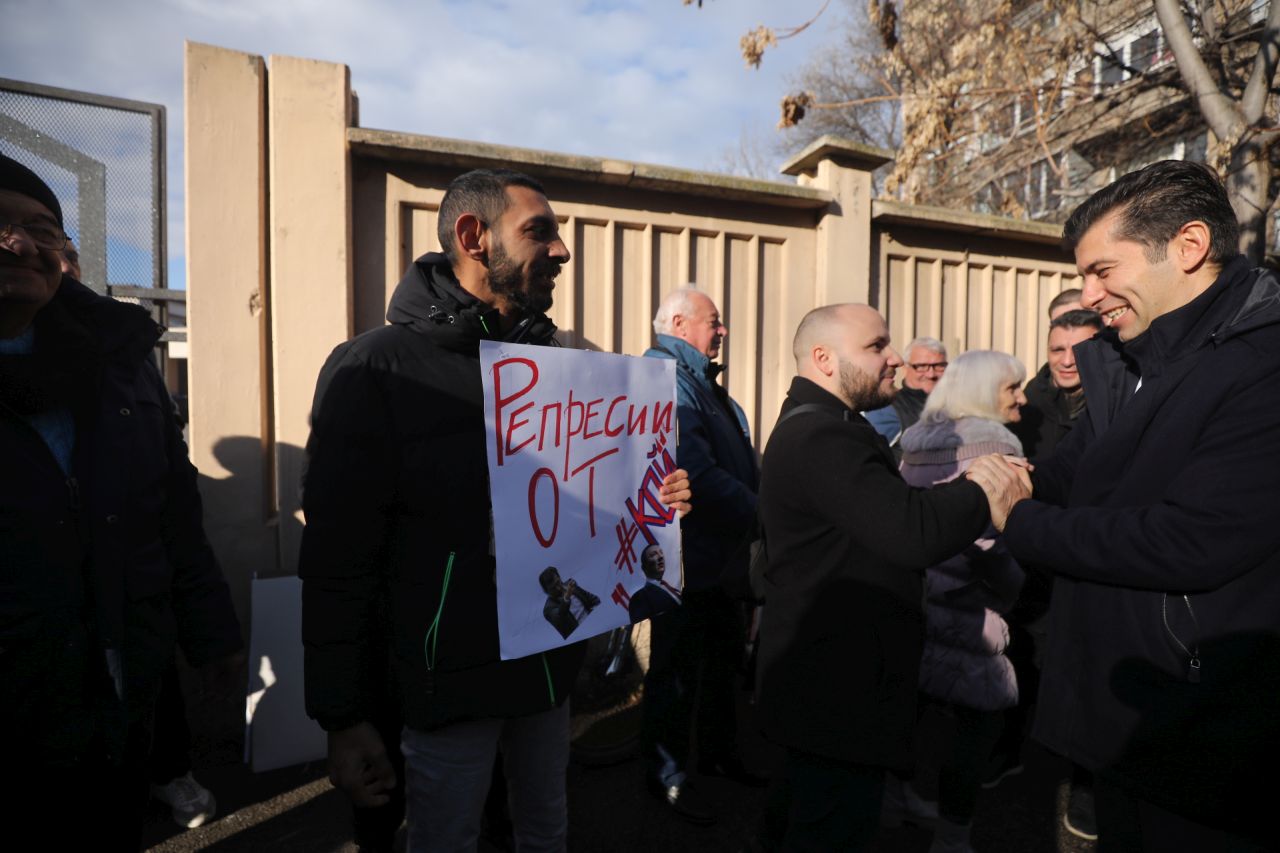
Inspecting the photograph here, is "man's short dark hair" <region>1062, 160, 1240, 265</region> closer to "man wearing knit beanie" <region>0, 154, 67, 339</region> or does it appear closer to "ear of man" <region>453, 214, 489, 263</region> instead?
"ear of man" <region>453, 214, 489, 263</region>

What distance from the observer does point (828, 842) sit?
→ 73.2 inches

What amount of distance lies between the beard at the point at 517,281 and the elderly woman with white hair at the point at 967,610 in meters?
1.53

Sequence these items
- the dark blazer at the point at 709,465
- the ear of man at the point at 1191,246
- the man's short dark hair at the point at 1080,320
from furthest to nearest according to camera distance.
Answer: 1. the man's short dark hair at the point at 1080,320
2. the dark blazer at the point at 709,465
3. the ear of man at the point at 1191,246

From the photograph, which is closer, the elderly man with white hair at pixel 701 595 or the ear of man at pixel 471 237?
the ear of man at pixel 471 237

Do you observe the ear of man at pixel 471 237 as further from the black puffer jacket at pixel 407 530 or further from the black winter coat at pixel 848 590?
the black winter coat at pixel 848 590

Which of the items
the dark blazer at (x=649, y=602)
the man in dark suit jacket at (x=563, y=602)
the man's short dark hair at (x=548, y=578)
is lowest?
the dark blazer at (x=649, y=602)

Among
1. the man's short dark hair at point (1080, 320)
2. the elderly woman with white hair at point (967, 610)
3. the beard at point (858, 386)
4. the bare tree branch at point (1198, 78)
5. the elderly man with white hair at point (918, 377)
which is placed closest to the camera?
the beard at point (858, 386)

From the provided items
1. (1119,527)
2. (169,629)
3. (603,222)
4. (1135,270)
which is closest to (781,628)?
(1119,527)

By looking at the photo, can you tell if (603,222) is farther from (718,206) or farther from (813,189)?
(813,189)

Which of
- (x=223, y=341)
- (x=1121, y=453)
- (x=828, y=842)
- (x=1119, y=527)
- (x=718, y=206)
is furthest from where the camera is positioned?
(x=718, y=206)

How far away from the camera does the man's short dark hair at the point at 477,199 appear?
1653mm

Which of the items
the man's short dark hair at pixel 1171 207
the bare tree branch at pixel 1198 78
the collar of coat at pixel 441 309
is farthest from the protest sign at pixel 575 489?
the bare tree branch at pixel 1198 78

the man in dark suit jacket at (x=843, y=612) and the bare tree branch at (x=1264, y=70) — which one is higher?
the bare tree branch at (x=1264, y=70)

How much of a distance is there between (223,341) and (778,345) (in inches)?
129
